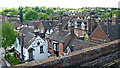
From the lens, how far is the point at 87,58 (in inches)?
300

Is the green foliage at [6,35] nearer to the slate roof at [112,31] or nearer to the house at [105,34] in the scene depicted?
the house at [105,34]

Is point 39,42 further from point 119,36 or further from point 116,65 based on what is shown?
point 116,65

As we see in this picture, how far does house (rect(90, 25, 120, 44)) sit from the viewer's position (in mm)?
22356

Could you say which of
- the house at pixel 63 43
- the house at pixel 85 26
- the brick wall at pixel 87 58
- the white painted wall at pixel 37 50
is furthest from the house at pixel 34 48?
the brick wall at pixel 87 58

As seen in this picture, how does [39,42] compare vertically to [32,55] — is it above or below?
above

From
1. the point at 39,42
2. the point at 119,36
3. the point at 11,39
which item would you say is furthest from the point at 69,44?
the point at 11,39

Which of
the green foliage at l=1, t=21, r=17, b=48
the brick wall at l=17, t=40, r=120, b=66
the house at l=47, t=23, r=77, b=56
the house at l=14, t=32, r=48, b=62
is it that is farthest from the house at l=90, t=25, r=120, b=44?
the green foliage at l=1, t=21, r=17, b=48

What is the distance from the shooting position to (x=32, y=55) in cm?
2414

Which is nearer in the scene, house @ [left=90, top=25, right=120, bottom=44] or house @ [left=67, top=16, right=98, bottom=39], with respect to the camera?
house @ [left=90, top=25, right=120, bottom=44]

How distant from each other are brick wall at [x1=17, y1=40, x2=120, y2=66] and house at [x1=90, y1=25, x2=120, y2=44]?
553 inches

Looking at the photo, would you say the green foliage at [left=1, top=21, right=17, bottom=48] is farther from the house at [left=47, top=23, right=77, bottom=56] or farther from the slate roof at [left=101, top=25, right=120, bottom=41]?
the slate roof at [left=101, top=25, right=120, bottom=41]

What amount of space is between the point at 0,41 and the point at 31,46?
36.8 ft

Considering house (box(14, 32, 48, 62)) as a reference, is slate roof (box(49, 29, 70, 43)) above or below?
above

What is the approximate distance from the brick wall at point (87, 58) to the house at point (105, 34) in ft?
46.1
